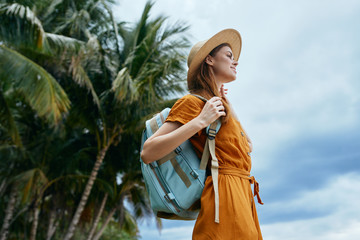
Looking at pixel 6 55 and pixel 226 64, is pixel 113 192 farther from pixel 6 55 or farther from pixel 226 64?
pixel 226 64

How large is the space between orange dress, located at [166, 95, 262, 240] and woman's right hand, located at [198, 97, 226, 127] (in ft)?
0.29

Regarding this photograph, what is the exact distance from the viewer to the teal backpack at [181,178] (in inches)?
65.9

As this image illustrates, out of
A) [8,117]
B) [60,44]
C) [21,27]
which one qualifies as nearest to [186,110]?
[21,27]

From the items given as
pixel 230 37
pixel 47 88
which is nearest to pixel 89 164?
pixel 47 88

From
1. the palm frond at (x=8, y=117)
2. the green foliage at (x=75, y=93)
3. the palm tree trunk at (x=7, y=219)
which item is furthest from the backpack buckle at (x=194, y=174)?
the palm tree trunk at (x=7, y=219)

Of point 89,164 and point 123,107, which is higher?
point 123,107

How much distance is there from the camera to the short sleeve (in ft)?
5.71

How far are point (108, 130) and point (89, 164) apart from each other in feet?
8.40

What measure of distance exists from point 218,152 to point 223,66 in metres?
0.57

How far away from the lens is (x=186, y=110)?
1.77 m

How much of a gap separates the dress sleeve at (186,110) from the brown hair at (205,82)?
6.3 inches

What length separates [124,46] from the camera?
12375 mm

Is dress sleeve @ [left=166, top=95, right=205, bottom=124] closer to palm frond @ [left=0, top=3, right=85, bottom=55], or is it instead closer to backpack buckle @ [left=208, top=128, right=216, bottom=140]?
backpack buckle @ [left=208, top=128, right=216, bottom=140]

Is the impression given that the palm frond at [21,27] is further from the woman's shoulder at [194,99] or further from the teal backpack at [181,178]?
the teal backpack at [181,178]
